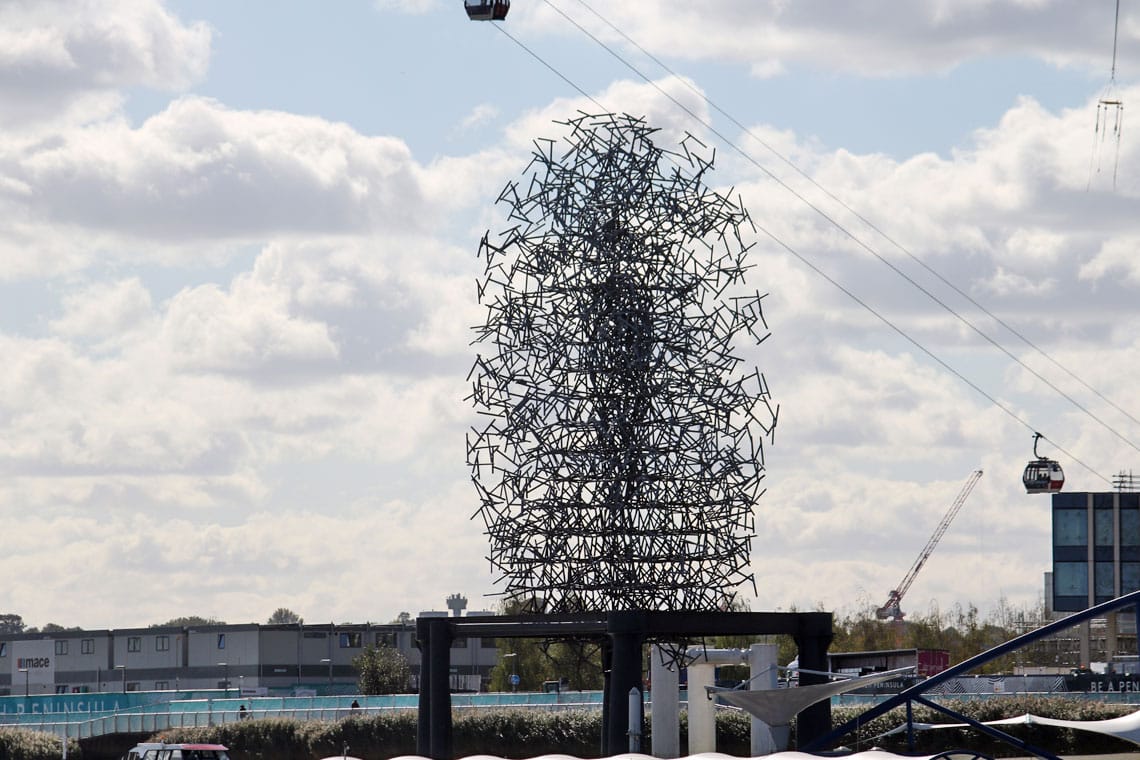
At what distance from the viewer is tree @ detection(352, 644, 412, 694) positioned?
84.1 metres

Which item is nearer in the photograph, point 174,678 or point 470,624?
point 470,624

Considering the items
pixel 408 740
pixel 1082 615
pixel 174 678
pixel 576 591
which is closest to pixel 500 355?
pixel 576 591

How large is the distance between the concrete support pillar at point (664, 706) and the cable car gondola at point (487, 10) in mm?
14328

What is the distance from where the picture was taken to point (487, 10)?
103 feet

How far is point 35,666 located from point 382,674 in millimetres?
43882

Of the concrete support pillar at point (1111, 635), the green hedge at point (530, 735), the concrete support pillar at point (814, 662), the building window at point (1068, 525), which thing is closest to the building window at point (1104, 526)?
the building window at point (1068, 525)

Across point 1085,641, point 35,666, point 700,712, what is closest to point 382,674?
point 35,666

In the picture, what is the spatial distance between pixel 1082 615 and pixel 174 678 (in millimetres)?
95379

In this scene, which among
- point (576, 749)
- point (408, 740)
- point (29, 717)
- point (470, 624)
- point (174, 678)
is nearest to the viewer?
point (470, 624)

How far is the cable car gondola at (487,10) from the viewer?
102 ft

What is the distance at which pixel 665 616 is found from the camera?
111ft

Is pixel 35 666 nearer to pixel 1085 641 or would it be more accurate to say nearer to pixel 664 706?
pixel 1085 641

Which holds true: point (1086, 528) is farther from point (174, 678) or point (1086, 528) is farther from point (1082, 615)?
point (1082, 615)

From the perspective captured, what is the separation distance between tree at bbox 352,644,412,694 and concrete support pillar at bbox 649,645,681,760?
151 feet
